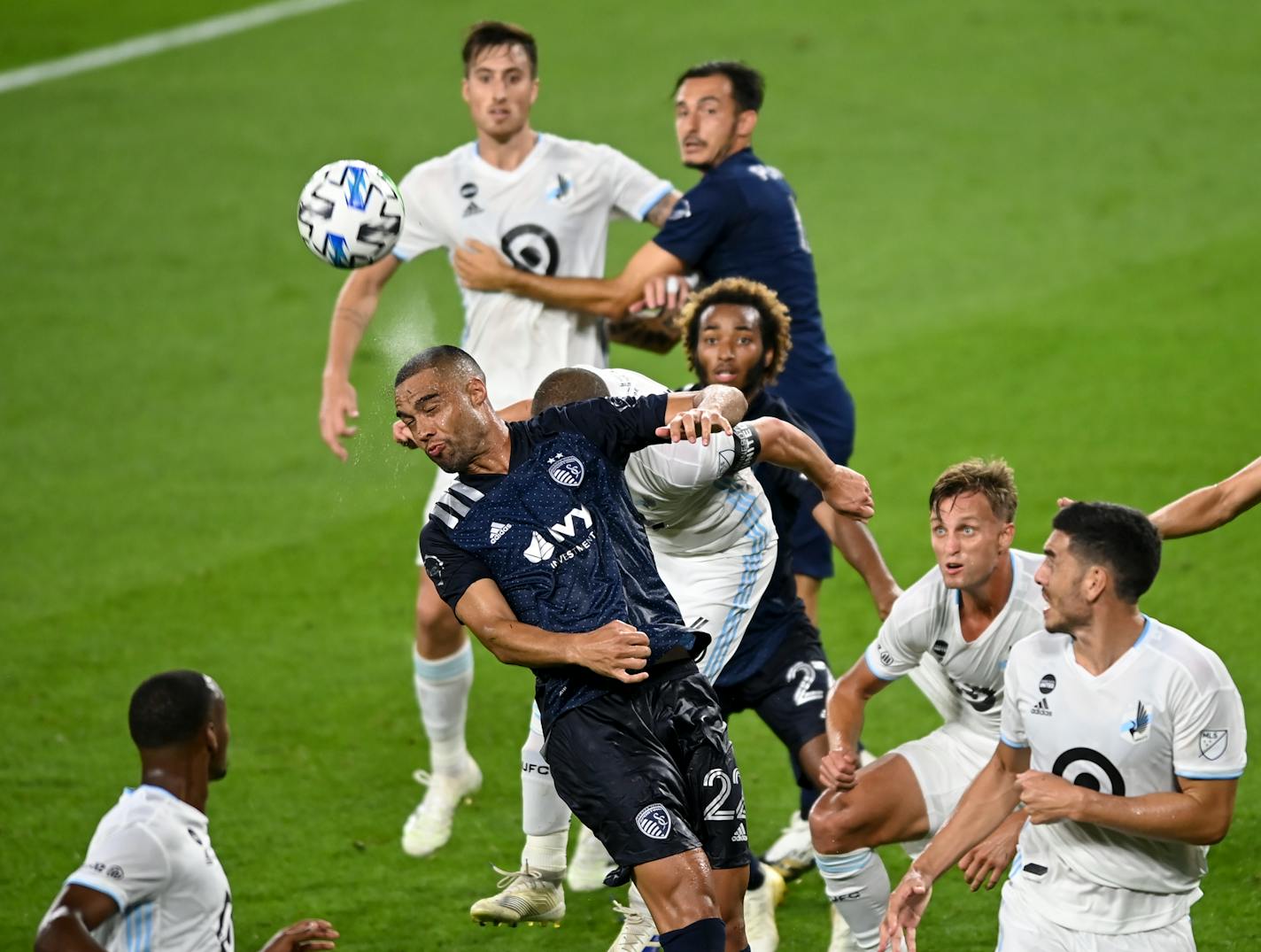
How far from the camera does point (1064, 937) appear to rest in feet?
15.8

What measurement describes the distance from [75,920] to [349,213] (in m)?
3.09

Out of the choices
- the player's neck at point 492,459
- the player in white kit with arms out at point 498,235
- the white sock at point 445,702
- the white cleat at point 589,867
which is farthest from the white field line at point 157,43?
the player's neck at point 492,459

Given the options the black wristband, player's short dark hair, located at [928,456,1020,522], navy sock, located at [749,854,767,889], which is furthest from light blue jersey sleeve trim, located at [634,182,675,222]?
navy sock, located at [749,854,767,889]

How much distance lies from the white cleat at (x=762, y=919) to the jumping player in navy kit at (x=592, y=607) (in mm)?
898

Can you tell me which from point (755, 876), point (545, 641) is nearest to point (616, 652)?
point (545, 641)

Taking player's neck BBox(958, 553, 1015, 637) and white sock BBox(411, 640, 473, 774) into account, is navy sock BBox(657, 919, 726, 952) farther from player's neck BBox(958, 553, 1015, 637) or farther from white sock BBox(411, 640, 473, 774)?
white sock BBox(411, 640, 473, 774)

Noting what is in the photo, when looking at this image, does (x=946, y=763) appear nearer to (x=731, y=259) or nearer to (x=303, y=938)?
(x=303, y=938)

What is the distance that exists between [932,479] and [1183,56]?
27.3 feet

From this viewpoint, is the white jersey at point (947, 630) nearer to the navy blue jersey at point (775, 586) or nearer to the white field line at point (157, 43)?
the navy blue jersey at point (775, 586)

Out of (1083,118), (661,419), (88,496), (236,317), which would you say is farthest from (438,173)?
(1083,118)

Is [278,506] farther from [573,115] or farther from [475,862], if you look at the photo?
[573,115]

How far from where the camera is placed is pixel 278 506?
10.4 m

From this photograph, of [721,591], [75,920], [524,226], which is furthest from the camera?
[524,226]

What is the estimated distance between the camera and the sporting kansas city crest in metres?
5.05
